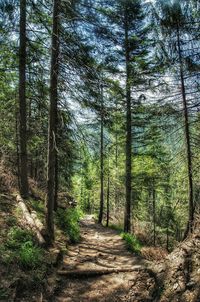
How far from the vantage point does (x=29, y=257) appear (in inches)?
231

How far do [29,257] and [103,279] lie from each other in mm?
1762

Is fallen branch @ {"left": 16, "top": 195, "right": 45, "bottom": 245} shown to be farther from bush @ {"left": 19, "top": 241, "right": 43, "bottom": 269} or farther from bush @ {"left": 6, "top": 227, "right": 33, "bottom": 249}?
bush @ {"left": 19, "top": 241, "right": 43, "bottom": 269}

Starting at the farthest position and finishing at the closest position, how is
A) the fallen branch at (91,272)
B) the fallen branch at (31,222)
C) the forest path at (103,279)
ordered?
the fallen branch at (31,222)
the fallen branch at (91,272)
the forest path at (103,279)

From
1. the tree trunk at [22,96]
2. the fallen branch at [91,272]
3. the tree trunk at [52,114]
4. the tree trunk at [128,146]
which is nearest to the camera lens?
the fallen branch at [91,272]

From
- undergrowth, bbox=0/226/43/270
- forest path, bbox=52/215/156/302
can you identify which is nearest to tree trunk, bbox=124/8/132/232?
forest path, bbox=52/215/156/302

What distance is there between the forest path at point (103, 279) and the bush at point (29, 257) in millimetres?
646

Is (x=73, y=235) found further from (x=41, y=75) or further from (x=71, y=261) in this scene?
(x=41, y=75)

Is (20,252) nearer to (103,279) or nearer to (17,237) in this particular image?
(17,237)

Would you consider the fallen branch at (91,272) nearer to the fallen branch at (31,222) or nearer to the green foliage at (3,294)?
the fallen branch at (31,222)

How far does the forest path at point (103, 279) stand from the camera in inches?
201

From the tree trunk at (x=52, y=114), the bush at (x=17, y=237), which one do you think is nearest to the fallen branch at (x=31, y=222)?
the bush at (x=17, y=237)

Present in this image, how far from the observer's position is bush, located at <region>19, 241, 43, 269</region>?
5773 millimetres

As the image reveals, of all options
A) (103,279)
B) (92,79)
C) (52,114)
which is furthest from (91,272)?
(92,79)

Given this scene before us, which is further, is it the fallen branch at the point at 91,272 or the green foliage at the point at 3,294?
the fallen branch at the point at 91,272
